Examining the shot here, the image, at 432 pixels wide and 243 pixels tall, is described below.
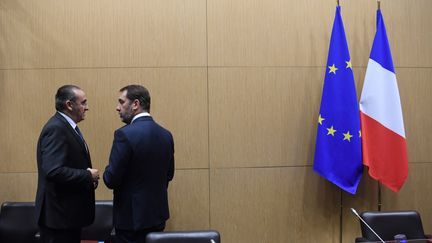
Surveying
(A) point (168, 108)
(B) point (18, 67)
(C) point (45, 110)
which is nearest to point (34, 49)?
(B) point (18, 67)

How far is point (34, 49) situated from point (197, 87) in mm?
1478

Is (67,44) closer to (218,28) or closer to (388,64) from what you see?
(218,28)

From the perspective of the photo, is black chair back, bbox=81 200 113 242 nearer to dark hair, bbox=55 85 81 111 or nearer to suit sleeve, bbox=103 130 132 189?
suit sleeve, bbox=103 130 132 189

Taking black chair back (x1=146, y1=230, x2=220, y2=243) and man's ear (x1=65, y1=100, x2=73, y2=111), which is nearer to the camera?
black chair back (x1=146, y1=230, x2=220, y2=243)

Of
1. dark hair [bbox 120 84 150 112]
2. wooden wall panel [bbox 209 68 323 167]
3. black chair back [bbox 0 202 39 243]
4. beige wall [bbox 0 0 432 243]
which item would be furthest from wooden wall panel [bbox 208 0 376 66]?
black chair back [bbox 0 202 39 243]

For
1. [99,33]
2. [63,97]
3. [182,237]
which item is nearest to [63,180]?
[63,97]

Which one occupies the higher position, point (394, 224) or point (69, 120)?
point (69, 120)

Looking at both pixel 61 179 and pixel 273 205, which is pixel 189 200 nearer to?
pixel 273 205

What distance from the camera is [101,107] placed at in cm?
373

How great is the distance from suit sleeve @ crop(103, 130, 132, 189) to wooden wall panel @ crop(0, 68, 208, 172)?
3.83 ft

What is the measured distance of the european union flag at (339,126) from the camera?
11.9 ft

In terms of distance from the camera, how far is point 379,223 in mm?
2910

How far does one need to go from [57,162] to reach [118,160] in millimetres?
364

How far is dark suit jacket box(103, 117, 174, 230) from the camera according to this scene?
260cm
